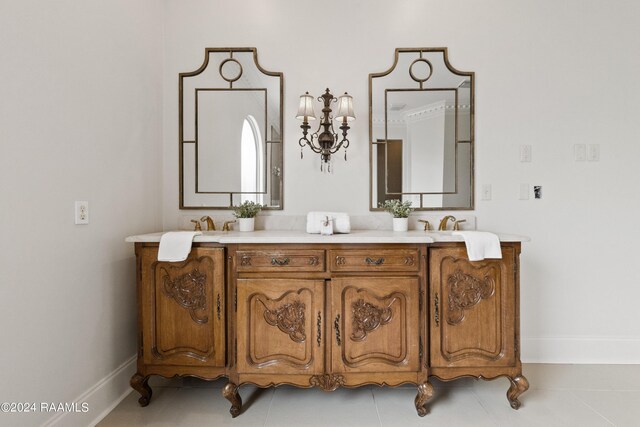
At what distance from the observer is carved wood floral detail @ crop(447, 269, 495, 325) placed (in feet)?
5.76

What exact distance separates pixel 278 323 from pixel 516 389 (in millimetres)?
1358

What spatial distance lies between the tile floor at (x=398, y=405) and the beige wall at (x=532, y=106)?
0.37 metres

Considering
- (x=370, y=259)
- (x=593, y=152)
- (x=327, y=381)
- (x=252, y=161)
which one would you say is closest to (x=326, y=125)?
(x=252, y=161)

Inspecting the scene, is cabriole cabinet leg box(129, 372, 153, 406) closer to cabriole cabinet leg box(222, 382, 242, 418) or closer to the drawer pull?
cabriole cabinet leg box(222, 382, 242, 418)

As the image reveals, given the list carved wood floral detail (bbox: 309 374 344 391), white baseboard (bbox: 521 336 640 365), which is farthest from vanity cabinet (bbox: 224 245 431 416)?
white baseboard (bbox: 521 336 640 365)

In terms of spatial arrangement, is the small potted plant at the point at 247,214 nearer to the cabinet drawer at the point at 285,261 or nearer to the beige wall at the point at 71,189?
the cabinet drawer at the point at 285,261

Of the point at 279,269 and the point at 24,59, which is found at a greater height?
the point at 24,59

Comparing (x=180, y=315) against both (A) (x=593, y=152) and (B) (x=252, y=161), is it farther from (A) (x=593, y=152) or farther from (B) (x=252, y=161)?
(A) (x=593, y=152)

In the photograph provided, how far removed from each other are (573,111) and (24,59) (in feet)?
10.5

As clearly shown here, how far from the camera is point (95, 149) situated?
171 cm

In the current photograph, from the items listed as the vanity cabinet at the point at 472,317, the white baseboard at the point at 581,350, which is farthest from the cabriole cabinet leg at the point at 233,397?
the white baseboard at the point at 581,350

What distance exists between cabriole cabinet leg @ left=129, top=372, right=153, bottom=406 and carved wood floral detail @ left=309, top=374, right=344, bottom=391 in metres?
0.94

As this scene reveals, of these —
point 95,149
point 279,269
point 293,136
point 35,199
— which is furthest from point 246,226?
point 35,199

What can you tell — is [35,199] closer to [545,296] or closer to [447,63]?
[447,63]
